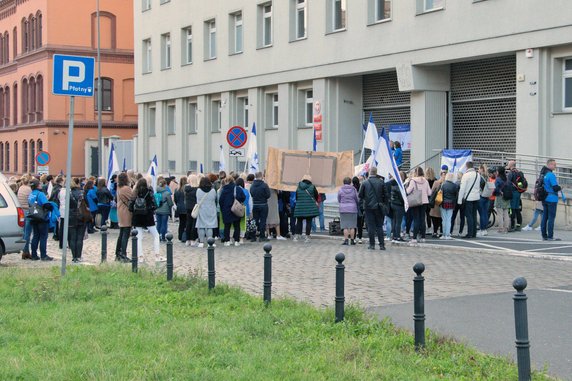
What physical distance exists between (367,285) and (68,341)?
6.01 metres

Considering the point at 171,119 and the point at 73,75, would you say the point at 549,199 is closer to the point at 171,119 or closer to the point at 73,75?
the point at 73,75

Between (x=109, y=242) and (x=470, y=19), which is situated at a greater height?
(x=470, y=19)

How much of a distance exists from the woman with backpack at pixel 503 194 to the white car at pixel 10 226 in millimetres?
11642

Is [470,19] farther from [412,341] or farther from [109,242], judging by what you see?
[412,341]

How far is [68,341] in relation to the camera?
360 inches

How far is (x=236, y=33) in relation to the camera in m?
42.6

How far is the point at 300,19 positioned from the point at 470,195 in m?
16.8

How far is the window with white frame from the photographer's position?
37.1m

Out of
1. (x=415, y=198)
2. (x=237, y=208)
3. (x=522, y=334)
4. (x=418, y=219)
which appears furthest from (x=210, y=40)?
(x=522, y=334)

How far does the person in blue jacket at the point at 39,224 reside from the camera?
740 inches

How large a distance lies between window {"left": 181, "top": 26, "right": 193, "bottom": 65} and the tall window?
1059cm

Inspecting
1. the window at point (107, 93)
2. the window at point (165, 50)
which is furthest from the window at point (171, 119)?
the window at point (107, 93)

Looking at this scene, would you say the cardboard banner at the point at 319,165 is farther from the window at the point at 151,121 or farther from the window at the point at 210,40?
the window at the point at 151,121

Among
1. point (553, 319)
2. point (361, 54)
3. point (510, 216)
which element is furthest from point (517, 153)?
point (553, 319)
